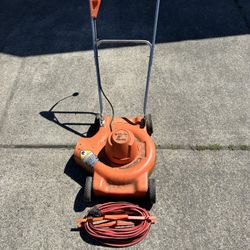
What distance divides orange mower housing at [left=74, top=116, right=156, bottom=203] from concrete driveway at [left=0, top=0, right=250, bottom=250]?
284 millimetres

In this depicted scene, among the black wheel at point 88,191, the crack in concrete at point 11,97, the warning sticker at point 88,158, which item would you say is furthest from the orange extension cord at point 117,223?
the crack in concrete at point 11,97

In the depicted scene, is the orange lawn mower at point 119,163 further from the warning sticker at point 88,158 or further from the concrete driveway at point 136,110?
the concrete driveway at point 136,110

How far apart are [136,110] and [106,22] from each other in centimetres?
213

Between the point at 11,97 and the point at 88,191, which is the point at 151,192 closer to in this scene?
the point at 88,191

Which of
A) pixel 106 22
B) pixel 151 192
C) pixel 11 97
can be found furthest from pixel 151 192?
pixel 106 22

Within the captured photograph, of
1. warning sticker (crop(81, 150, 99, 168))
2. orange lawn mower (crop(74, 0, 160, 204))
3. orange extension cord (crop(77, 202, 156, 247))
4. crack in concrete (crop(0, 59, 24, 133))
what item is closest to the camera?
orange extension cord (crop(77, 202, 156, 247))

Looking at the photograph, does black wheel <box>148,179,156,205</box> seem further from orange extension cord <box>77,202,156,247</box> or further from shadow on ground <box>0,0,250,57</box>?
shadow on ground <box>0,0,250,57</box>

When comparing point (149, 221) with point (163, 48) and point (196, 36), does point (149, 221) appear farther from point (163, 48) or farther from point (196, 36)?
point (196, 36)

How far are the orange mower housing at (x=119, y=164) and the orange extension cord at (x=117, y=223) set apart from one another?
0.13 m

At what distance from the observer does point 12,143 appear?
3834 millimetres

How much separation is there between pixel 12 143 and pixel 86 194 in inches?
49.0

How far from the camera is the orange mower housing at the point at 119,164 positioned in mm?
3084

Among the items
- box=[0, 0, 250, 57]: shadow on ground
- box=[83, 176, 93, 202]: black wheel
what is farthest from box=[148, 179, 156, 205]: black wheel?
box=[0, 0, 250, 57]: shadow on ground

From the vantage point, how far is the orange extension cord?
2977mm
